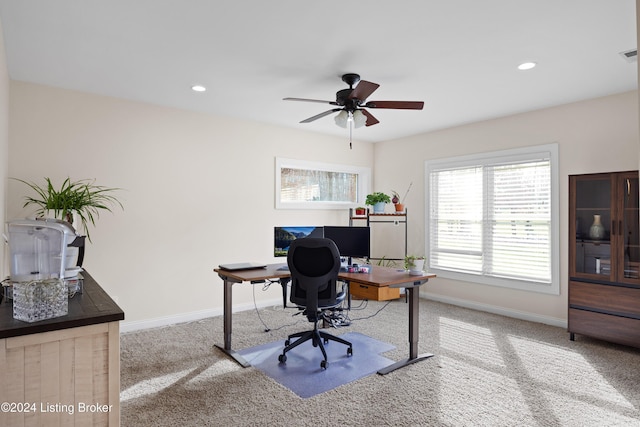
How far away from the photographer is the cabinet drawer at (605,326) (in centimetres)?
342

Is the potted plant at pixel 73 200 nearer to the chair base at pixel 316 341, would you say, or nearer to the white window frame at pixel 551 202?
the chair base at pixel 316 341

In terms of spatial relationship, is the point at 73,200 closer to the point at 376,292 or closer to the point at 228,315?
the point at 228,315

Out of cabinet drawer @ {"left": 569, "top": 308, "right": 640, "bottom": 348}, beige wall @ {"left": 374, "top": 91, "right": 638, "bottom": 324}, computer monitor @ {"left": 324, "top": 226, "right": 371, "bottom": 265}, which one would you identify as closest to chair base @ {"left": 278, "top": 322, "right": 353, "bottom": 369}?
computer monitor @ {"left": 324, "top": 226, "right": 371, "bottom": 265}

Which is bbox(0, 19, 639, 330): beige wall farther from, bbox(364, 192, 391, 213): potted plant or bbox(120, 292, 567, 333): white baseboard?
bbox(364, 192, 391, 213): potted plant

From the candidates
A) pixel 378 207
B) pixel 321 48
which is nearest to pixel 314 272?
pixel 321 48

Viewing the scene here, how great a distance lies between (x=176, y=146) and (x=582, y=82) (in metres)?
4.24

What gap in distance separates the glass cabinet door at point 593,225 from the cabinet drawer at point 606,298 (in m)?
0.11

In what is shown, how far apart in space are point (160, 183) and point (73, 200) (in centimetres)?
111

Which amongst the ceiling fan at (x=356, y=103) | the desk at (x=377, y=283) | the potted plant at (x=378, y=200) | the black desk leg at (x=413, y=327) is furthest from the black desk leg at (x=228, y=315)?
the potted plant at (x=378, y=200)

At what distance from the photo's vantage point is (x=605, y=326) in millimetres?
3580

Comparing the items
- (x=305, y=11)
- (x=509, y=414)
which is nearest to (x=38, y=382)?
(x=305, y=11)

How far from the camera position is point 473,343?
3.74 meters

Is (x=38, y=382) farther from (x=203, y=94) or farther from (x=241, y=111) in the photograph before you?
(x=241, y=111)

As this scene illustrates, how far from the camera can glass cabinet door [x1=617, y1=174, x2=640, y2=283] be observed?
345 centimetres
